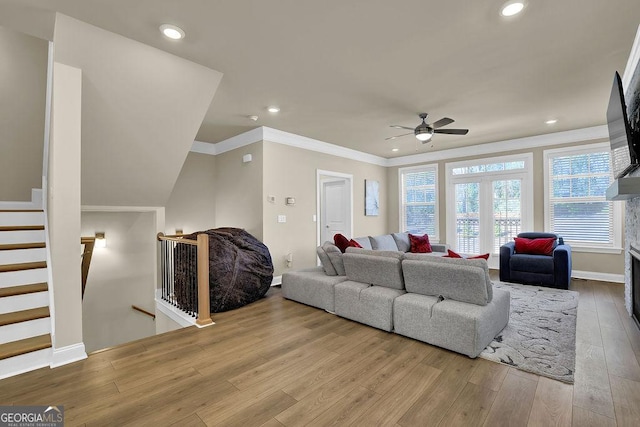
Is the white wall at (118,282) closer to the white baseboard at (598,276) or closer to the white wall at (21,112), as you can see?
the white wall at (21,112)

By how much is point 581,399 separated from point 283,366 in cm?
212

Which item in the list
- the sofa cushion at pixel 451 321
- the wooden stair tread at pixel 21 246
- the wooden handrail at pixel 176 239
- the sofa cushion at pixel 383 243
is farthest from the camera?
the sofa cushion at pixel 383 243

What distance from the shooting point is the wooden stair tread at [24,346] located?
2.41 m

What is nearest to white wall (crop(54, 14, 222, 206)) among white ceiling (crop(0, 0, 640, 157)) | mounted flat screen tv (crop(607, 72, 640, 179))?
white ceiling (crop(0, 0, 640, 157))

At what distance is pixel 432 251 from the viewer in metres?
6.37

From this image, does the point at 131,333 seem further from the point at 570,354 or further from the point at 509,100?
the point at 509,100

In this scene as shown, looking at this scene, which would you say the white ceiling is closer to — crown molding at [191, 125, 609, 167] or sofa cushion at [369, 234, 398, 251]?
crown molding at [191, 125, 609, 167]

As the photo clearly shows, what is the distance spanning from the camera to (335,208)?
23.7ft

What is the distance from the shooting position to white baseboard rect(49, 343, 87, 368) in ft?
8.21

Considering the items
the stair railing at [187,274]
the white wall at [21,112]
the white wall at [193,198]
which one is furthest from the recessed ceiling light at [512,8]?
the white wall at [193,198]

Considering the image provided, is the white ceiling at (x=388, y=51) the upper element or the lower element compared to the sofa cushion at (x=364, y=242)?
upper

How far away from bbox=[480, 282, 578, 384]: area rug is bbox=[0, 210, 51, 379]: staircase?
3868 millimetres

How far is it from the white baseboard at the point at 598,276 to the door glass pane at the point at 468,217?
5.55ft

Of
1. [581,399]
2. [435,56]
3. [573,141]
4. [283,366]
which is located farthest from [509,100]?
[283,366]
